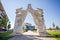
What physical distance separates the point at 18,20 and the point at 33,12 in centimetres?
210

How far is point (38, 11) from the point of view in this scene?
17.7 meters

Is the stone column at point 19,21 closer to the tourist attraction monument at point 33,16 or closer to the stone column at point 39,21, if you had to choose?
the tourist attraction monument at point 33,16

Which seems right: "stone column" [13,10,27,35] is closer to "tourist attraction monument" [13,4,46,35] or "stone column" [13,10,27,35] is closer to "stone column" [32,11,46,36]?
"tourist attraction monument" [13,4,46,35]

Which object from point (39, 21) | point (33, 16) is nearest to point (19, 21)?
point (33, 16)

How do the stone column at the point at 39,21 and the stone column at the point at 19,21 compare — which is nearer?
the stone column at the point at 39,21

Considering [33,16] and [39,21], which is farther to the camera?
[33,16]

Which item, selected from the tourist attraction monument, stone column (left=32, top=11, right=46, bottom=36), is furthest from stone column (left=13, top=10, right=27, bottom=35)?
stone column (left=32, top=11, right=46, bottom=36)

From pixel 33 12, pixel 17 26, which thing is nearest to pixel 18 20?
pixel 17 26

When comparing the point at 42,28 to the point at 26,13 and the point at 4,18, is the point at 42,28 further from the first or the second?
the point at 4,18

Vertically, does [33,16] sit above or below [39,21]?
above

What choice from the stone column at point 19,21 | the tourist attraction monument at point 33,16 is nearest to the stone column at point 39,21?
the tourist attraction monument at point 33,16

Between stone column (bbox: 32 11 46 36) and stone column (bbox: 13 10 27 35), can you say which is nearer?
stone column (bbox: 32 11 46 36)

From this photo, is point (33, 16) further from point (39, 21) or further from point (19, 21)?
point (19, 21)

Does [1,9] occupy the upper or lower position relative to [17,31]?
upper
